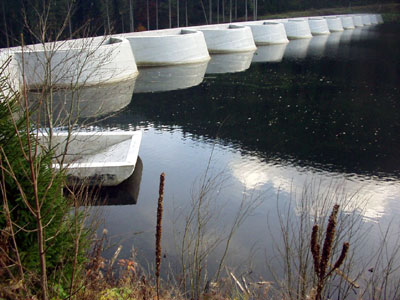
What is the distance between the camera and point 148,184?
8.49 meters

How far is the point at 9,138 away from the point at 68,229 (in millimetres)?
804

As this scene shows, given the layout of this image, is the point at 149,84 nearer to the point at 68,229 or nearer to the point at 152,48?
the point at 152,48

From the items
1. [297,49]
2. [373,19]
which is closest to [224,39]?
[297,49]

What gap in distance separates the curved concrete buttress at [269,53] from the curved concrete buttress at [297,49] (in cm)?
38

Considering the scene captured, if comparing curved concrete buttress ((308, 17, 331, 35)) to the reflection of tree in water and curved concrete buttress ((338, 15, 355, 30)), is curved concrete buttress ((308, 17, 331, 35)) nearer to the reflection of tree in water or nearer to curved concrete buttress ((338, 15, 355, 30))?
curved concrete buttress ((338, 15, 355, 30))

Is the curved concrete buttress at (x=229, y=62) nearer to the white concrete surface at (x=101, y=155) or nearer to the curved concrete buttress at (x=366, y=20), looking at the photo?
the white concrete surface at (x=101, y=155)

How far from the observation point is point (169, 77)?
19250 millimetres

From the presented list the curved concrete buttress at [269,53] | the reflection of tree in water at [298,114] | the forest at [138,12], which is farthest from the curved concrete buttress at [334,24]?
the reflection of tree in water at [298,114]

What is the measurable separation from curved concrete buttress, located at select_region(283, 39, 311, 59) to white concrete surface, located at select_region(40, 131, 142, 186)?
774 inches

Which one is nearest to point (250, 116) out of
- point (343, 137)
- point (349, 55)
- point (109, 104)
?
point (343, 137)

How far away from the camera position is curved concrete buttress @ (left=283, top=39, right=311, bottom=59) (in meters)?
27.4

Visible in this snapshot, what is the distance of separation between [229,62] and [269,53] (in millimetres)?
5309

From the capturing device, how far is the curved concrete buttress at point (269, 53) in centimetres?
2565

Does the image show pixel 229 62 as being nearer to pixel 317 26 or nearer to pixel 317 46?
pixel 317 46
